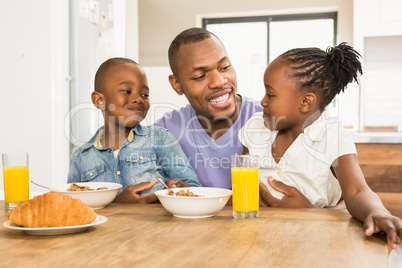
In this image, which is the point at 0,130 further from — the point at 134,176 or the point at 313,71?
the point at 313,71

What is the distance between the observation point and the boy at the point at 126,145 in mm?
1604

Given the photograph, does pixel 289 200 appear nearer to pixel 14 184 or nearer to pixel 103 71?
pixel 14 184

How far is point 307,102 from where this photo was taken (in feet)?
4.72

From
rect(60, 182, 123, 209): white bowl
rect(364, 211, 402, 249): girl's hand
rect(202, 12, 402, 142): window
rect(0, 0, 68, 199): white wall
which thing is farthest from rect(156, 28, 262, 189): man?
rect(202, 12, 402, 142): window

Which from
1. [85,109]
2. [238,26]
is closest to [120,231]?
[85,109]

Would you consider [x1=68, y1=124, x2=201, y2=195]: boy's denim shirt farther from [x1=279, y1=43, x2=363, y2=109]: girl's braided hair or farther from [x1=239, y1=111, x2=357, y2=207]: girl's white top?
[x1=279, y1=43, x2=363, y2=109]: girl's braided hair

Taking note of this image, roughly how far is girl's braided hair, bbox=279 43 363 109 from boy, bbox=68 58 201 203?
20.2 inches

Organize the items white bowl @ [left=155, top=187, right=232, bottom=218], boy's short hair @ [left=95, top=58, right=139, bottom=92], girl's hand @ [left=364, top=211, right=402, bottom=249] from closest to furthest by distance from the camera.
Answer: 1. girl's hand @ [left=364, top=211, right=402, bottom=249]
2. white bowl @ [left=155, top=187, right=232, bottom=218]
3. boy's short hair @ [left=95, top=58, right=139, bottom=92]

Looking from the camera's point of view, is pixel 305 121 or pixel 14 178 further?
pixel 305 121

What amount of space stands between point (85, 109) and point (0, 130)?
59 centimetres

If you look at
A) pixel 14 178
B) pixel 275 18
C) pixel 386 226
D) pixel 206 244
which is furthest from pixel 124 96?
pixel 275 18

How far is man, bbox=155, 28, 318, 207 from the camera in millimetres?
1663

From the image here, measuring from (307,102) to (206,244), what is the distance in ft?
2.61

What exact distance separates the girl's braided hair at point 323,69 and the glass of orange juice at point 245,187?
0.49 metres
